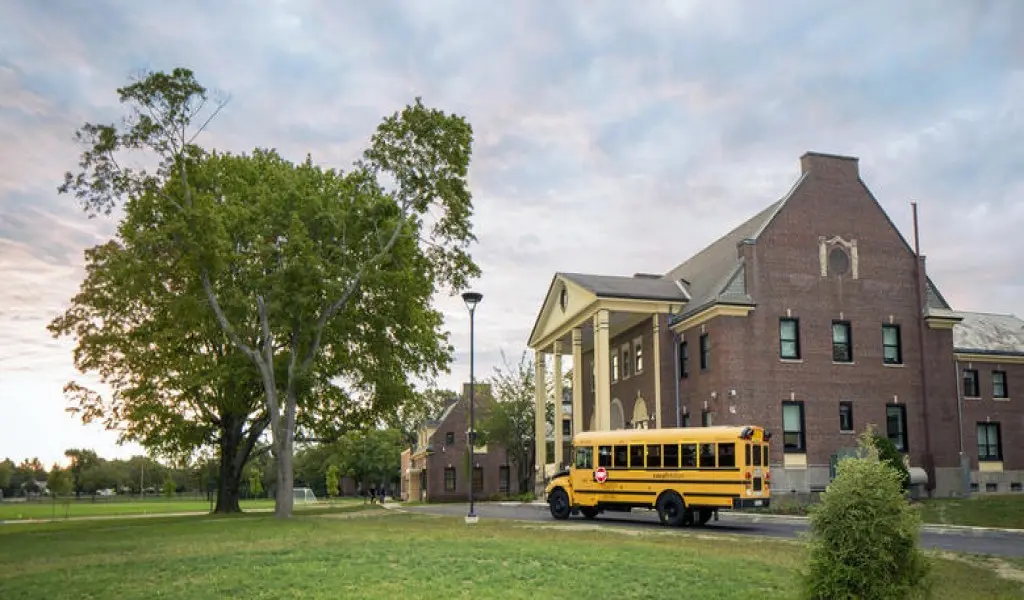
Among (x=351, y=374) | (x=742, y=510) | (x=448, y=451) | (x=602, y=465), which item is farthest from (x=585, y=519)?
(x=448, y=451)

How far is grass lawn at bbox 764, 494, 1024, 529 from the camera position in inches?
1088

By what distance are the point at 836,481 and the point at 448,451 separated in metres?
68.2

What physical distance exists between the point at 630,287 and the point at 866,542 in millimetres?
34225

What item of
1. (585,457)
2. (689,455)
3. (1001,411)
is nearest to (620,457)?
(585,457)

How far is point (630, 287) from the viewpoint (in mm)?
43469

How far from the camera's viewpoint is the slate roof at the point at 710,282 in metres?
38.9

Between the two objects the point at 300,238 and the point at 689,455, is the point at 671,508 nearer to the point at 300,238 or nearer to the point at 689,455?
the point at 689,455

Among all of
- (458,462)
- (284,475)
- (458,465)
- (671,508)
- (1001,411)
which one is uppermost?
(1001,411)

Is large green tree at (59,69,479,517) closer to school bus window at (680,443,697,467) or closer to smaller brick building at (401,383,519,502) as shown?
school bus window at (680,443,697,467)

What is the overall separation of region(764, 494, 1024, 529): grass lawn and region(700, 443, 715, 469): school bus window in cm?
546

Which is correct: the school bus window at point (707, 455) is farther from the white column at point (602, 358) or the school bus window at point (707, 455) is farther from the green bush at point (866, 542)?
the green bush at point (866, 542)

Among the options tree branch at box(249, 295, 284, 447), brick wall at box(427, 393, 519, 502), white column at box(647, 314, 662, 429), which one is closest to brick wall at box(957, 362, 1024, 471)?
white column at box(647, 314, 662, 429)

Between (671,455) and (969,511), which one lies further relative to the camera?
(969,511)

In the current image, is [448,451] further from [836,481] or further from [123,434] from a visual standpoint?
[836,481]
